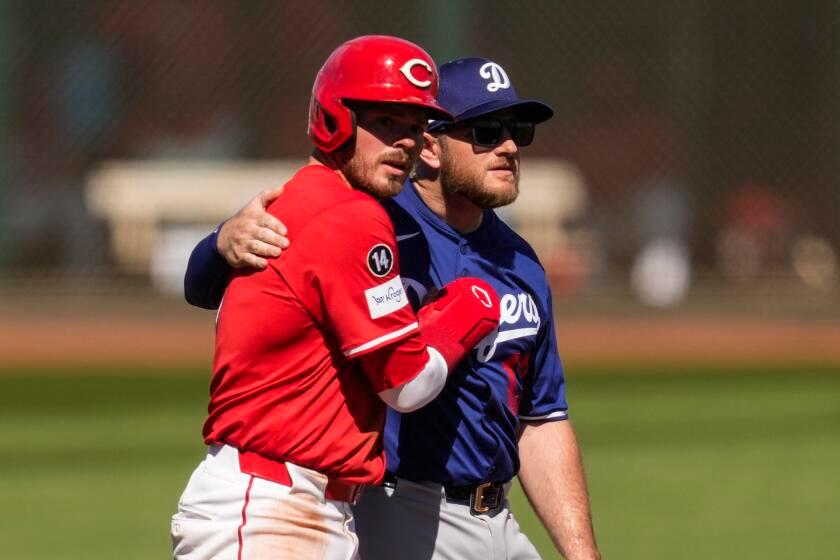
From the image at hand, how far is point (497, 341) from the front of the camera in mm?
4066

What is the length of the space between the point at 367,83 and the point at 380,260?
46cm

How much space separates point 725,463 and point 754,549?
2430 mm

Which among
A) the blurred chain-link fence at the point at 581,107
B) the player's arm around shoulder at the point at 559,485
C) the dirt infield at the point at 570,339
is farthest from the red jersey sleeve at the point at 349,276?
the blurred chain-link fence at the point at 581,107

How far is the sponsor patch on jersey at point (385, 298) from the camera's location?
3.40 metres

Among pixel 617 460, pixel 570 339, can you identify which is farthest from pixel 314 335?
pixel 570 339

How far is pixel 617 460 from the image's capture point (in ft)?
30.3

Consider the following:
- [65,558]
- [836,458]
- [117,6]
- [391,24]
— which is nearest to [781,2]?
[391,24]

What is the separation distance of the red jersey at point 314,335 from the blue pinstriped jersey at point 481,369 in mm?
562

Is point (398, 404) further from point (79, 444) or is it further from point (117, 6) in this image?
point (117, 6)

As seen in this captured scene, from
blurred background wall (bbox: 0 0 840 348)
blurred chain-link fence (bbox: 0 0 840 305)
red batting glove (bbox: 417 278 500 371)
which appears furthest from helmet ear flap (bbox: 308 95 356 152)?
blurred chain-link fence (bbox: 0 0 840 305)

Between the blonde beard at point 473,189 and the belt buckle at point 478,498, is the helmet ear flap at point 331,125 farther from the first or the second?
the belt buckle at point 478,498

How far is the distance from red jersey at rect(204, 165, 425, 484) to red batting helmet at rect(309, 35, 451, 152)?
0.19 m

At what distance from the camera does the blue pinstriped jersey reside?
4031 mm

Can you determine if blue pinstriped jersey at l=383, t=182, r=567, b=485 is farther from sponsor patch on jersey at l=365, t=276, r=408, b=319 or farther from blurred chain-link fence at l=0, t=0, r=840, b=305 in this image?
blurred chain-link fence at l=0, t=0, r=840, b=305
